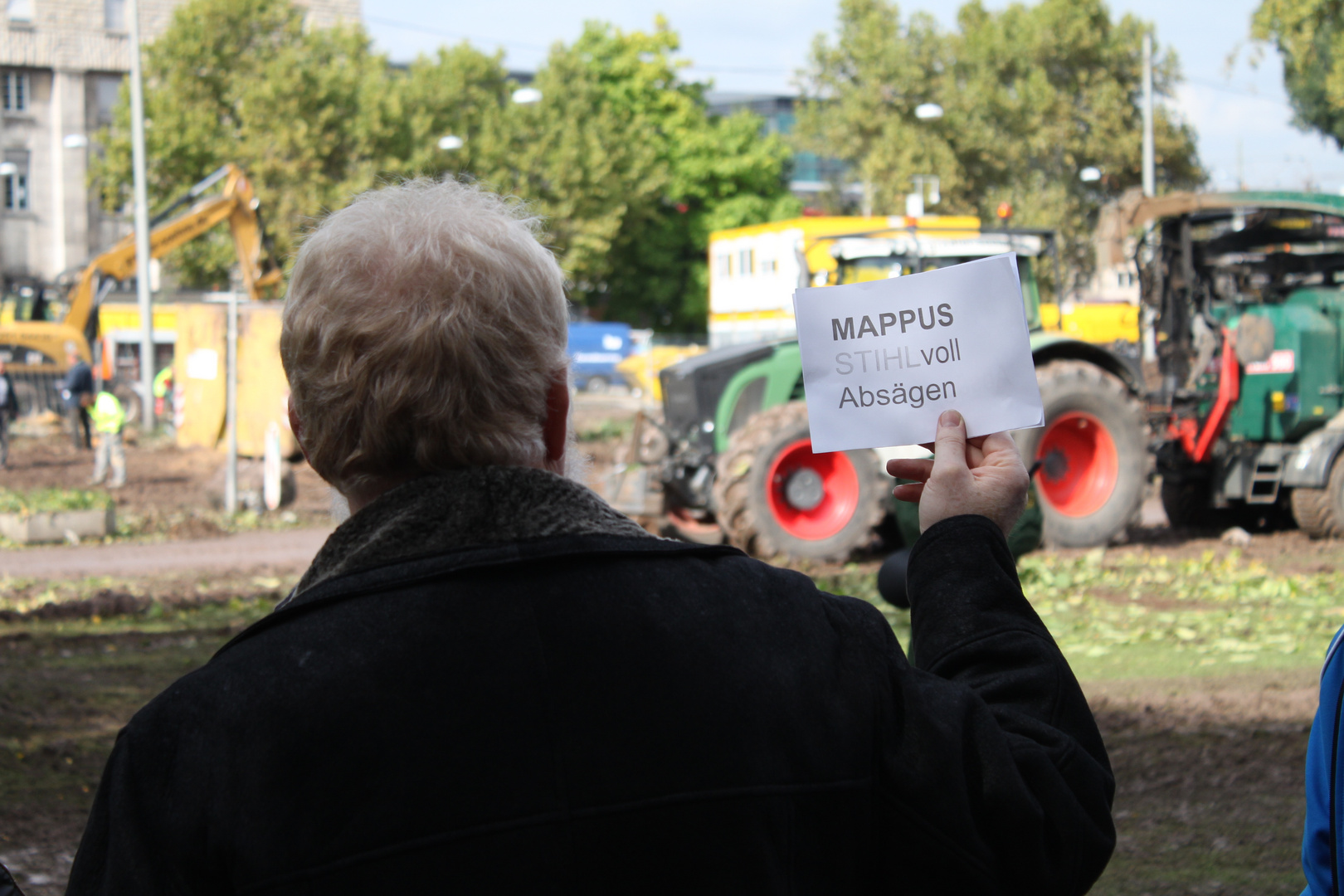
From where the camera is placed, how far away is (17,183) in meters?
52.1

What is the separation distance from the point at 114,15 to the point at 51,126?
5.96m

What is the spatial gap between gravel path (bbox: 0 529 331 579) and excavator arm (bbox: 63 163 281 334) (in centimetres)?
819

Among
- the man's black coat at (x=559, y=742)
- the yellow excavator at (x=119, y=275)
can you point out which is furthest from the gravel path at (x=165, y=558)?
the man's black coat at (x=559, y=742)

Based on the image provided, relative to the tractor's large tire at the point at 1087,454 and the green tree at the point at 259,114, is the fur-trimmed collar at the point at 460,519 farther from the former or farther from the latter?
the green tree at the point at 259,114

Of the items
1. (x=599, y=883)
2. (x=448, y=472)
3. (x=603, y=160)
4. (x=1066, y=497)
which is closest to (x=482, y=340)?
(x=448, y=472)

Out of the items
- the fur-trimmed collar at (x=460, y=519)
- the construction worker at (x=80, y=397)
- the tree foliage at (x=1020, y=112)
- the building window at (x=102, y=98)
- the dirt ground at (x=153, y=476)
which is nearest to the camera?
the fur-trimmed collar at (x=460, y=519)

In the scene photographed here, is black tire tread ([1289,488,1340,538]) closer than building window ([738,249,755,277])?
Yes

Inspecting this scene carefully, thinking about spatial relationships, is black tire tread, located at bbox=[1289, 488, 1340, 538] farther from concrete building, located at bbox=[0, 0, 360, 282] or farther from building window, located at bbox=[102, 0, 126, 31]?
building window, located at bbox=[102, 0, 126, 31]

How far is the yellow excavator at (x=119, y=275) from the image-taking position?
20.1m

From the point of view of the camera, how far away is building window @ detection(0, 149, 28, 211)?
51875 millimetres

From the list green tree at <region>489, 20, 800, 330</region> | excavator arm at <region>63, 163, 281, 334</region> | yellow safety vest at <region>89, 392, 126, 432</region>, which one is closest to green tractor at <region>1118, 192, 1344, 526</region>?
yellow safety vest at <region>89, 392, 126, 432</region>

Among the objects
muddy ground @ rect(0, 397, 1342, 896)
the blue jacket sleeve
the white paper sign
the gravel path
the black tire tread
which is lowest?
the gravel path

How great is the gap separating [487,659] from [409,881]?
233 millimetres

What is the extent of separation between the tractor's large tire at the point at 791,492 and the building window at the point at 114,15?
53.6 meters
